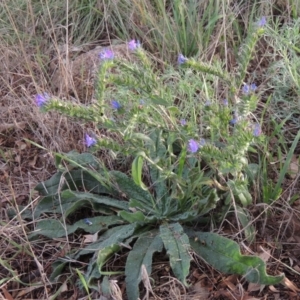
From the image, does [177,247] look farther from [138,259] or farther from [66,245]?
[66,245]

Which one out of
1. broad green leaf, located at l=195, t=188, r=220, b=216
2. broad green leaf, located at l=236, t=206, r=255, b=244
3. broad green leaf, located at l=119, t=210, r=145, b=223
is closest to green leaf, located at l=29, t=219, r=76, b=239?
broad green leaf, located at l=119, t=210, r=145, b=223

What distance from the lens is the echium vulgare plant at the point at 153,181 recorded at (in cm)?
186

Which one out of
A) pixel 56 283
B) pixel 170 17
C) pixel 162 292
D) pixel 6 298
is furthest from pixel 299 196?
pixel 170 17

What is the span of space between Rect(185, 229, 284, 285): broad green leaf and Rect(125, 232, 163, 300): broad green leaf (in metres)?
0.12

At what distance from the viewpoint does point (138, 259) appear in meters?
2.00

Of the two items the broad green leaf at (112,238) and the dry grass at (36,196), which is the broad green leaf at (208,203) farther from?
the broad green leaf at (112,238)

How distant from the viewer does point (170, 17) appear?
2.99 m

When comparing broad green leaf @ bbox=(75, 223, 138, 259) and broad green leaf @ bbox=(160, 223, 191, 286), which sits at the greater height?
broad green leaf @ bbox=(160, 223, 191, 286)

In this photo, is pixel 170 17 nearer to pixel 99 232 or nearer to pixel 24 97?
pixel 24 97

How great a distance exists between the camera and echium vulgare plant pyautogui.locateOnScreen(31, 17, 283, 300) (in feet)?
6.11

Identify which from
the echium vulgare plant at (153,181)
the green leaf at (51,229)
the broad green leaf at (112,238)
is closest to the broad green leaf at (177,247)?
the echium vulgare plant at (153,181)

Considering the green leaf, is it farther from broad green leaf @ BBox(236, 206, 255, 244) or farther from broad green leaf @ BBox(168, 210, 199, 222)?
broad green leaf @ BBox(236, 206, 255, 244)

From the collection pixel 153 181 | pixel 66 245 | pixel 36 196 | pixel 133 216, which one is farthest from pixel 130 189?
pixel 36 196

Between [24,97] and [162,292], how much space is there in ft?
4.10
